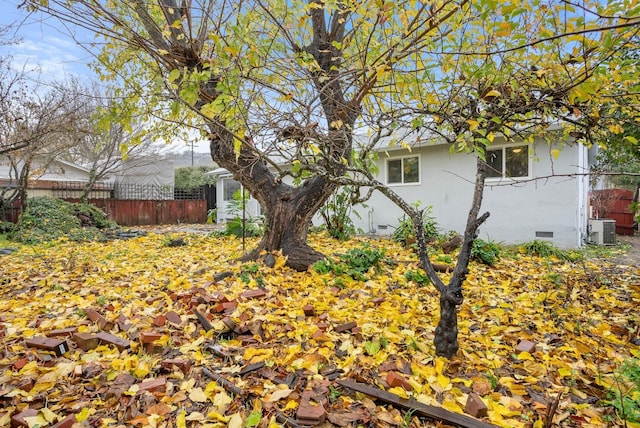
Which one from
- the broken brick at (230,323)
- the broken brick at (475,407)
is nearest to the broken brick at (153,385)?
the broken brick at (230,323)

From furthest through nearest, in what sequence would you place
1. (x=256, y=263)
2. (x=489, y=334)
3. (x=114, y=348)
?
(x=256, y=263) < (x=489, y=334) < (x=114, y=348)

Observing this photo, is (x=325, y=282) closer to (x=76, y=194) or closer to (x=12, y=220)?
(x=12, y=220)

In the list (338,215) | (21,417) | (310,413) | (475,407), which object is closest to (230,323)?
(310,413)

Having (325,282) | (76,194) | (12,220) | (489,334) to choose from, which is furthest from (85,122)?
(489,334)

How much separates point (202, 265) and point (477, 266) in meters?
3.92

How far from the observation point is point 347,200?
8.11 m

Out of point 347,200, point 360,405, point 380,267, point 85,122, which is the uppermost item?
point 85,122

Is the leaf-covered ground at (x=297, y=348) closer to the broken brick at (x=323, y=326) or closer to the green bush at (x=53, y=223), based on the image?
the broken brick at (x=323, y=326)

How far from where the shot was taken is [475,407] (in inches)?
74.7

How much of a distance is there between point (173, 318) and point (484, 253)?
443 centimetres

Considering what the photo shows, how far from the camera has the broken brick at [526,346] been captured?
104 inches

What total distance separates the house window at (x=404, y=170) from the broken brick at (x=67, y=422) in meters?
9.02

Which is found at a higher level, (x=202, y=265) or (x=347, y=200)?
(x=347, y=200)

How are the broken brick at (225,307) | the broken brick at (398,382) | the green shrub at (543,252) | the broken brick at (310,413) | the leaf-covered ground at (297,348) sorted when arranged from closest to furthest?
the broken brick at (310,413), the leaf-covered ground at (297,348), the broken brick at (398,382), the broken brick at (225,307), the green shrub at (543,252)
